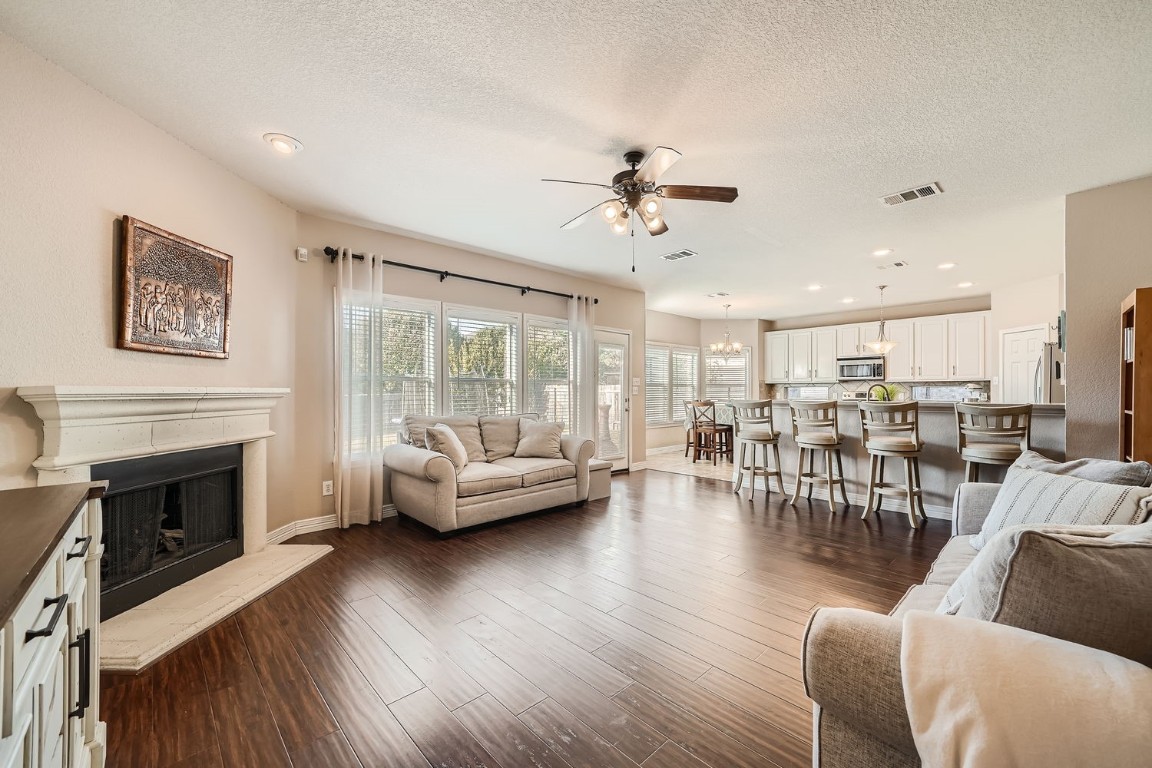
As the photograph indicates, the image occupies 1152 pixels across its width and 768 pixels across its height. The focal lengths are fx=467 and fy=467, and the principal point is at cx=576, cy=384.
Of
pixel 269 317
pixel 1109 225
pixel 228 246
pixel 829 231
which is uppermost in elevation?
pixel 829 231

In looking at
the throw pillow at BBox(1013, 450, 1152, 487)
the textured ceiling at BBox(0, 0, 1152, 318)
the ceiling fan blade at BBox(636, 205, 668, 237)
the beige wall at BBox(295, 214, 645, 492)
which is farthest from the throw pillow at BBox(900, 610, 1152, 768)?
the beige wall at BBox(295, 214, 645, 492)

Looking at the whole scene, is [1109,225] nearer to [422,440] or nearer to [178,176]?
[422,440]

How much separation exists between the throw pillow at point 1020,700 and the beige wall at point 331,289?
4153mm

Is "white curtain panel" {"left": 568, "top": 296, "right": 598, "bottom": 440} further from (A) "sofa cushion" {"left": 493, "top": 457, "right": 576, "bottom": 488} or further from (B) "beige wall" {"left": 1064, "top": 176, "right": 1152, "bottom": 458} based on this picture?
(B) "beige wall" {"left": 1064, "top": 176, "right": 1152, "bottom": 458}

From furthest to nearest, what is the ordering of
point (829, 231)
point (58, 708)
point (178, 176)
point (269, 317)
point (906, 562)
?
point (829, 231) < point (269, 317) < point (906, 562) < point (178, 176) < point (58, 708)

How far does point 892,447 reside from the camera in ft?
13.4

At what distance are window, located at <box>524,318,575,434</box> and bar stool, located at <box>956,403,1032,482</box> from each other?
3844mm

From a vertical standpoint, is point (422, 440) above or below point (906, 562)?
above

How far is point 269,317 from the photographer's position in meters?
3.55

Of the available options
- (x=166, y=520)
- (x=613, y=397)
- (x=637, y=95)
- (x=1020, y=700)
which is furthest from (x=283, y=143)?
(x=613, y=397)

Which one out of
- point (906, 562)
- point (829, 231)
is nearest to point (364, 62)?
point (829, 231)

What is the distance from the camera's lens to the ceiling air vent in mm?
3361

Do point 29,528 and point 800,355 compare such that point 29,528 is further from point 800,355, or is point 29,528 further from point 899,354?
point 800,355

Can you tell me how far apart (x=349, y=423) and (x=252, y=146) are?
213 cm
